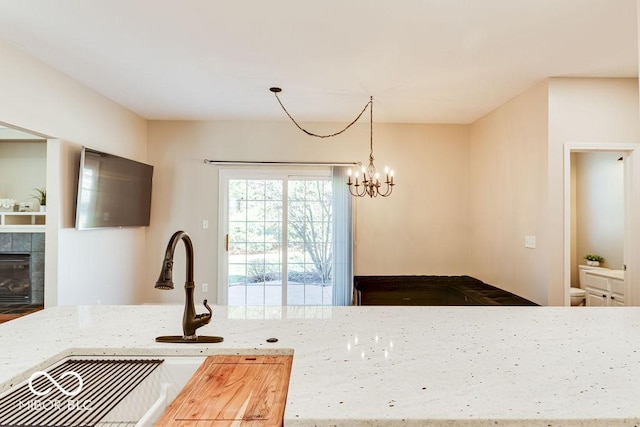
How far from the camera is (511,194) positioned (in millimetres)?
3760

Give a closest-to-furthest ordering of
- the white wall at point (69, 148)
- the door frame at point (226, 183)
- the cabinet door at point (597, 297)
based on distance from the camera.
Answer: the white wall at point (69, 148)
the cabinet door at point (597, 297)
the door frame at point (226, 183)

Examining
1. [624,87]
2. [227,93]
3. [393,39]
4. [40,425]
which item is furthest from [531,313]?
[227,93]

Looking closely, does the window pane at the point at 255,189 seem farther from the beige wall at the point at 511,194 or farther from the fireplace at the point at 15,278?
the beige wall at the point at 511,194

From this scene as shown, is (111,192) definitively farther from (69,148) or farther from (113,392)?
(113,392)

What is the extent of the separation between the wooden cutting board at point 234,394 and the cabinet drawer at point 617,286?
3.99 m

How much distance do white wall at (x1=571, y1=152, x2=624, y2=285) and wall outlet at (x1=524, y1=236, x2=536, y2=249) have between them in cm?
164

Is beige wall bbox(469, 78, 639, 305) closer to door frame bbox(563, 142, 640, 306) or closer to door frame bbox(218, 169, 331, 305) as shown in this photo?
door frame bbox(563, 142, 640, 306)

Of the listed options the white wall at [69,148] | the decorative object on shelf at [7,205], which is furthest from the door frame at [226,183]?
the decorative object on shelf at [7,205]

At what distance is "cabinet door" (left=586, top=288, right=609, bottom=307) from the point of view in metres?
3.83

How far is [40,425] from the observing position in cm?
77

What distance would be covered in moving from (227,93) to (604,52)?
3215 mm

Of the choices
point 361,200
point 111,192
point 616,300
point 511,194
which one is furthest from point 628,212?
point 111,192

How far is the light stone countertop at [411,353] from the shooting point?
30.2 inches

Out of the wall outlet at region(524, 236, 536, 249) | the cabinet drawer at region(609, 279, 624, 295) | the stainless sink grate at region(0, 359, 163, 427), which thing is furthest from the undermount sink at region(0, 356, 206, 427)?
the cabinet drawer at region(609, 279, 624, 295)
